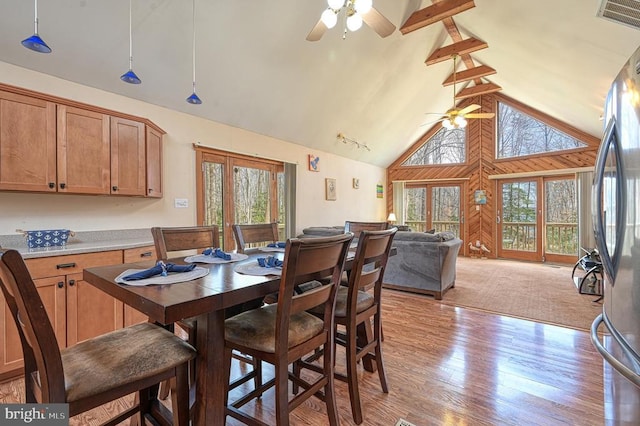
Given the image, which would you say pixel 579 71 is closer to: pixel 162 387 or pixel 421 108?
pixel 421 108

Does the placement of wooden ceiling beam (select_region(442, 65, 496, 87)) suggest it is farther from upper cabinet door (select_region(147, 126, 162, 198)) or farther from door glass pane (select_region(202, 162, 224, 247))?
upper cabinet door (select_region(147, 126, 162, 198))

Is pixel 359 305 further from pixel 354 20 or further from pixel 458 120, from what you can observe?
pixel 458 120

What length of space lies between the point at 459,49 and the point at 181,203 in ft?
16.3

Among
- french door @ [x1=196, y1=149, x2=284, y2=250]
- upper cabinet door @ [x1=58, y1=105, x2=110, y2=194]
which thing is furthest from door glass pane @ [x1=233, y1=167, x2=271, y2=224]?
upper cabinet door @ [x1=58, y1=105, x2=110, y2=194]

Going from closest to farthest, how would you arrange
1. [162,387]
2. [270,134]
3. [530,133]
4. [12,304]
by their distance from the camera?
[12,304]
[162,387]
[270,134]
[530,133]

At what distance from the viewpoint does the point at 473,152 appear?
745 centimetres

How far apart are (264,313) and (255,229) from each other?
1074 mm

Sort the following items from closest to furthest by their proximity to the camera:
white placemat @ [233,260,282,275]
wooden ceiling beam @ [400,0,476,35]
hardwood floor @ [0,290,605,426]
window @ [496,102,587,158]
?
white placemat @ [233,260,282,275]
hardwood floor @ [0,290,605,426]
wooden ceiling beam @ [400,0,476,35]
window @ [496,102,587,158]

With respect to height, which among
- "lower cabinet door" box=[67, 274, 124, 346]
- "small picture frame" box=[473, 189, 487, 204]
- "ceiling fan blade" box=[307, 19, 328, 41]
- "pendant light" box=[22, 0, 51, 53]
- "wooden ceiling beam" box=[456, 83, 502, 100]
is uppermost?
"wooden ceiling beam" box=[456, 83, 502, 100]

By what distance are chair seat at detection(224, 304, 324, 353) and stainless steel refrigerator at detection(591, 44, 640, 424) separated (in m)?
1.06

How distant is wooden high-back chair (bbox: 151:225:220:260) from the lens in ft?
6.06

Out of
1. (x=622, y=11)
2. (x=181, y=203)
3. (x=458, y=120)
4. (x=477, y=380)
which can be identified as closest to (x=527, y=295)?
(x=477, y=380)

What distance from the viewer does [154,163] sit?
3.04 meters

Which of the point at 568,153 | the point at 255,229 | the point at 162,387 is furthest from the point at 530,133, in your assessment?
the point at 162,387
